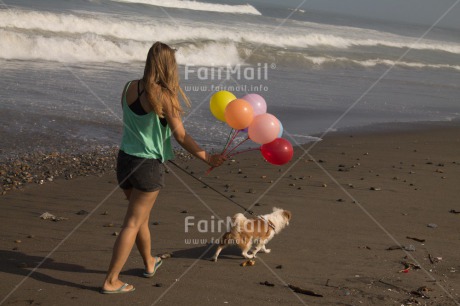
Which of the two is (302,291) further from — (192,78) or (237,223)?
(192,78)

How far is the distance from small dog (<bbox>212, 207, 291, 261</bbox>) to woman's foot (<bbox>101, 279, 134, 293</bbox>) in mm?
1006

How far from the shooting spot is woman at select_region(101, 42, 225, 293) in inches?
169

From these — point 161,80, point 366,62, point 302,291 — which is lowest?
point 302,291

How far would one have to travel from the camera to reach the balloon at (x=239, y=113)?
5.22m

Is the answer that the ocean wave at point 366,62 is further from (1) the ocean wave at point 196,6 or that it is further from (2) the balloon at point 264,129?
(2) the balloon at point 264,129

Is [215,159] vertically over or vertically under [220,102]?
under

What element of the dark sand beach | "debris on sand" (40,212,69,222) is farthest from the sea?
"debris on sand" (40,212,69,222)

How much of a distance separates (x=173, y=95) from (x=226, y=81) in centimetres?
1341

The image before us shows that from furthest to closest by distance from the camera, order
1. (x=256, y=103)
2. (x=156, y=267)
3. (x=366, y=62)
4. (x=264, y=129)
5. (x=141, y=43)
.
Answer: (x=366, y=62) < (x=141, y=43) < (x=256, y=103) < (x=264, y=129) < (x=156, y=267)

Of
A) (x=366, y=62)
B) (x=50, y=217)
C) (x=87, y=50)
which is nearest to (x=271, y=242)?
(x=50, y=217)

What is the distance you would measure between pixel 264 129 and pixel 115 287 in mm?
1718

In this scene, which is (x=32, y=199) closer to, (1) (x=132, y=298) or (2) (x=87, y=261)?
(2) (x=87, y=261)

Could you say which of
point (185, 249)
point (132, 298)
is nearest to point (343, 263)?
point (185, 249)

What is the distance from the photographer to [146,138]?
4438mm
